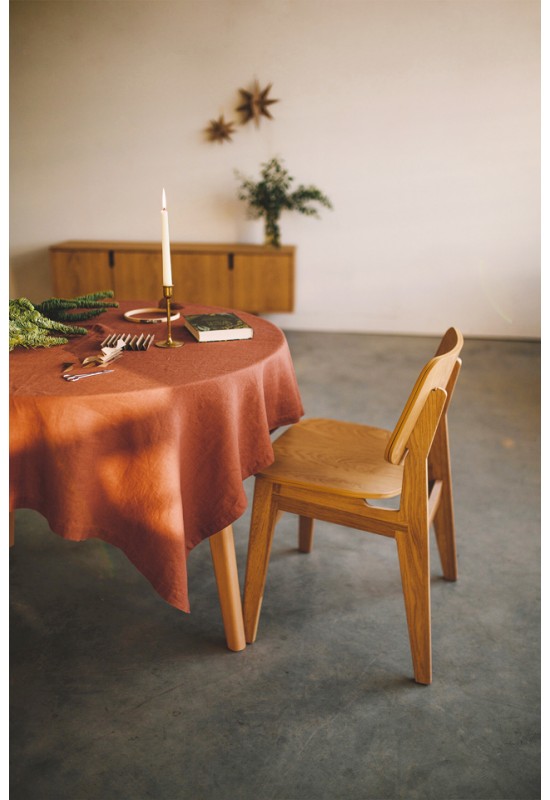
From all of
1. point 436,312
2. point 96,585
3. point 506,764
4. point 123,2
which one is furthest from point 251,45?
point 506,764

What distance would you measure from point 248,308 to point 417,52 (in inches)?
88.9

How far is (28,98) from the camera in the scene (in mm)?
5207

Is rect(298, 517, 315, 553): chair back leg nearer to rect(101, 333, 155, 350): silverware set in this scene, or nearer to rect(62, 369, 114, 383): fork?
rect(101, 333, 155, 350): silverware set

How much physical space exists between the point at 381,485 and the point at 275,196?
368 centimetres

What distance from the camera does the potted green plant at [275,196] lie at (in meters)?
4.84

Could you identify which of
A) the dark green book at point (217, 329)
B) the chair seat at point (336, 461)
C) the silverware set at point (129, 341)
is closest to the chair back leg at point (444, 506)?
the chair seat at point (336, 461)

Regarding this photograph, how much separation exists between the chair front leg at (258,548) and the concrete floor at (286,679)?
3.1 inches

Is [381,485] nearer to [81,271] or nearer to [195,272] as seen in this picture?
[195,272]

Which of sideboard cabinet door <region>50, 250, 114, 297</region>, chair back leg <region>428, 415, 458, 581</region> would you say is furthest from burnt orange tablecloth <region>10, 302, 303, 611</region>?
sideboard cabinet door <region>50, 250, 114, 297</region>

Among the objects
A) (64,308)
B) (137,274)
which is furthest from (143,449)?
(137,274)

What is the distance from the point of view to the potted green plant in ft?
15.9

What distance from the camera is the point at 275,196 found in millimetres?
4840

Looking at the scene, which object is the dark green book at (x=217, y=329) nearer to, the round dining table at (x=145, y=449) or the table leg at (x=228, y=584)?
the round dining table at (x=145, y=449)

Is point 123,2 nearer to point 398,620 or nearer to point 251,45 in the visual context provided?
point 251,45
